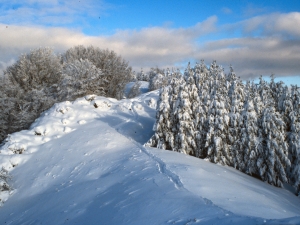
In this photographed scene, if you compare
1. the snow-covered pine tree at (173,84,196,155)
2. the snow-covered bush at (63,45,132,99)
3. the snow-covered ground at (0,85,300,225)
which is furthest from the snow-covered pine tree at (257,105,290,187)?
the snow-covered bush at (63,45,132,99)

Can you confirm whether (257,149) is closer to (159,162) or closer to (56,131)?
(159,162)

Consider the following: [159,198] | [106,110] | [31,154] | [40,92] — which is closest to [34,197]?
[31,154]

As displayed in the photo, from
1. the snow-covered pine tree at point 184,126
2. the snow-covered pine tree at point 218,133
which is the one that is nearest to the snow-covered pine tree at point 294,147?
the snow-covered pine tree at point 218,133

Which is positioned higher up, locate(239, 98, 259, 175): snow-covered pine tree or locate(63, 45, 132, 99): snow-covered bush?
locate(63, 45, 132, 99): snow-covered bush

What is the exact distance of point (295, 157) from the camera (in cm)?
2205

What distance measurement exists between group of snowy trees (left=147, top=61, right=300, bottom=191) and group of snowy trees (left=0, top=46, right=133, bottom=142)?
14666mm

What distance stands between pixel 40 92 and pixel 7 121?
5.63 metres

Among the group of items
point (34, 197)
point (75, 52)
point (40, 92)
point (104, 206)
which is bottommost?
point (34, 197)

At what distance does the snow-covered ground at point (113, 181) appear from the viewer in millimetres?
9001

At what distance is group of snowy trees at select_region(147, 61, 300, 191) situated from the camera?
2097 centimetres

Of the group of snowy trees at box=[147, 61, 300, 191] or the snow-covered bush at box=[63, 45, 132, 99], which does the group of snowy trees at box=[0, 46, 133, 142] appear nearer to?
the snow-covered bush at box=[63, 45, 132, 99]

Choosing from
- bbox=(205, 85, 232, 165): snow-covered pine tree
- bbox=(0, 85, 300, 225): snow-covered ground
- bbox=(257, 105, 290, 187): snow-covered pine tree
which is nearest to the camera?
bbox=(0, 85, 300, 225): snow-covered ground

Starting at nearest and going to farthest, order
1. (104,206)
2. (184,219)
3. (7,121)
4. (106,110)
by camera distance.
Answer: (184,219)
(104,206)
(106,110)
(7,121)

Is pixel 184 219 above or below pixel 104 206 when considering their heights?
above
